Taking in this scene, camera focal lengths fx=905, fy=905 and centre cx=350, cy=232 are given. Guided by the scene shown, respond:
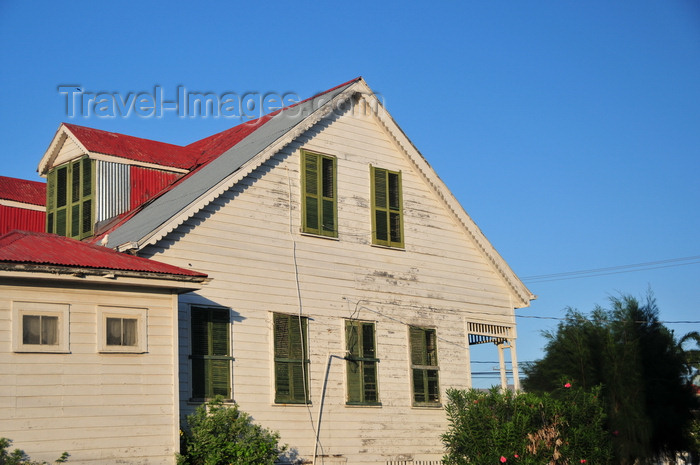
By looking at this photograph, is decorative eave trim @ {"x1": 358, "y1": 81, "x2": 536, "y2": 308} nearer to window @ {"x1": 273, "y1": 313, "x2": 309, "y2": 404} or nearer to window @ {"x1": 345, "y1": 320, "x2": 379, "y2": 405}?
window @ {"x1": 345, "y1": 320, "x2": 379, "y2": 405}

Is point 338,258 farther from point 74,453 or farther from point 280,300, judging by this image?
point 74,453

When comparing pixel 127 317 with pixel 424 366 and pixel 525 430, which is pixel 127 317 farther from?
pixel 525 430

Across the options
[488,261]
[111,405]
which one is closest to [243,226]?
[111,405]

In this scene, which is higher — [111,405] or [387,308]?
[387,308]

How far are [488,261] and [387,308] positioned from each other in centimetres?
398

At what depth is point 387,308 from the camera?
2052cm

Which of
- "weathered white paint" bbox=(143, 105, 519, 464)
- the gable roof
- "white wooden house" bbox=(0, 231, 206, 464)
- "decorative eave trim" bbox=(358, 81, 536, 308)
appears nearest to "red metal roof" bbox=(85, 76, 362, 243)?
the gable roof

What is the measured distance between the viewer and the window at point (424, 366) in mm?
20703

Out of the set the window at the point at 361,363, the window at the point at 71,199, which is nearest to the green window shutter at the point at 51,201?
the window at the point at 71,199

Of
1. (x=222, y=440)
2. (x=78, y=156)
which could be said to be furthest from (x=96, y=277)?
(x=78, y=156)

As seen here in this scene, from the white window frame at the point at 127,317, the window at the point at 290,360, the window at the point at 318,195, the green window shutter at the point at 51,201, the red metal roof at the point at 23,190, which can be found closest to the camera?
the white window frame at the point at 127,317

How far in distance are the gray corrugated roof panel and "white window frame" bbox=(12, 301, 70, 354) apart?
8.94ft

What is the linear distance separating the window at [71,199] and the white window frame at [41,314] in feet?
19.1

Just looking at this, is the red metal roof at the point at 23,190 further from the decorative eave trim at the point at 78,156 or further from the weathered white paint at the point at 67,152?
the weathered white paint at the point at 67,152
